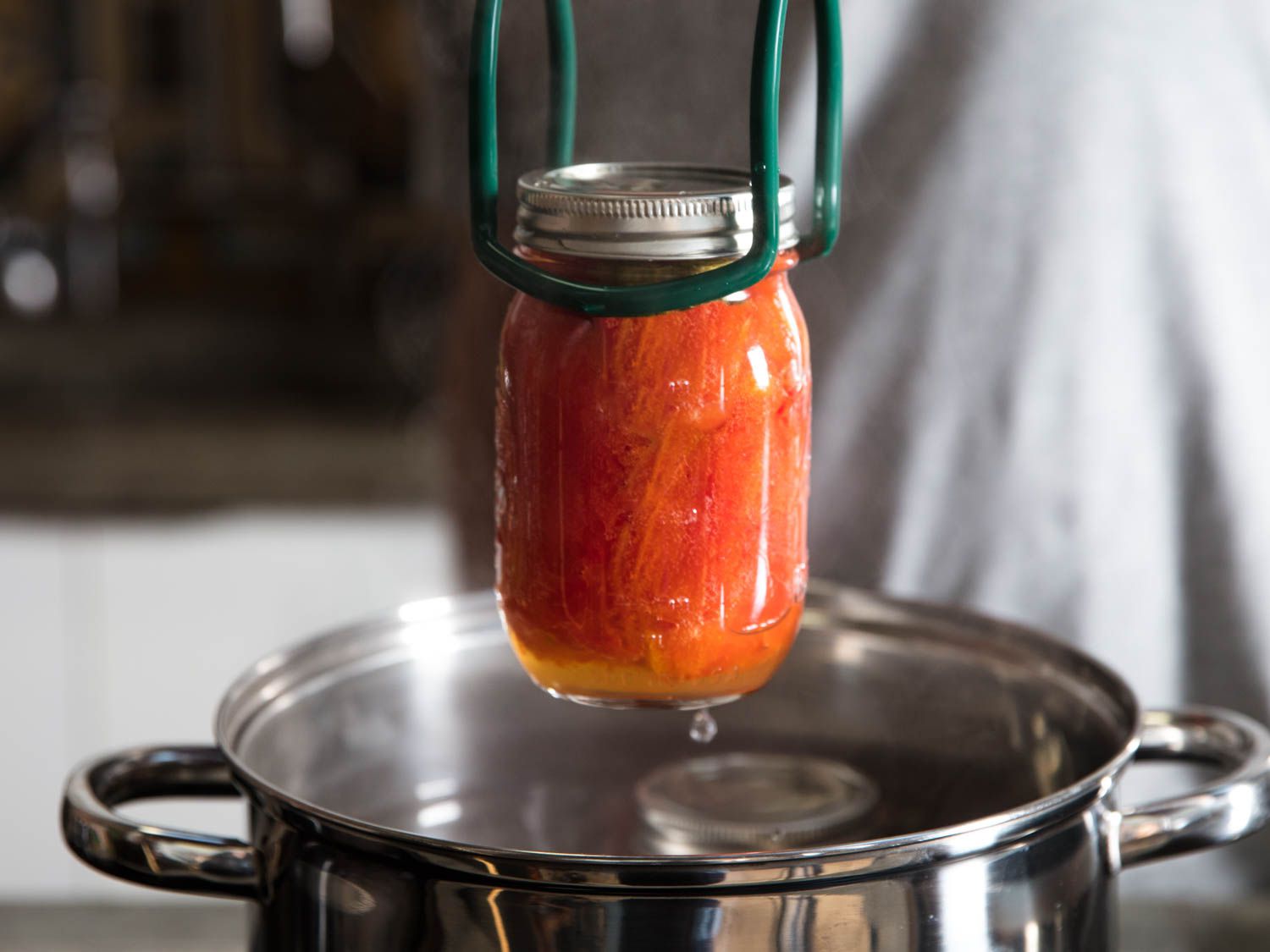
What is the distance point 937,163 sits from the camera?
0.57m

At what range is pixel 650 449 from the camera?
0.32 metres

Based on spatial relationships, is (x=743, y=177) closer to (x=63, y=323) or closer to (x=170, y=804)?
(x=170, y=804)

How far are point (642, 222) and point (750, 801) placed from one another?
0.68ft

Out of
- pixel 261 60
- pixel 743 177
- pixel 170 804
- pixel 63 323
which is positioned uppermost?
pixel 261 60

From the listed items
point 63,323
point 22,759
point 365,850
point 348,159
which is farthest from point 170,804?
point 365,850

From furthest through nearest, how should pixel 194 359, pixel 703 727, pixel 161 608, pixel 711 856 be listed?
pixel 194 359 < pixel 161 608 < pixel 703 727 < pixel 711 856

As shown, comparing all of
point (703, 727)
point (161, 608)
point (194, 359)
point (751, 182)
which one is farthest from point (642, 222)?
point (194, 359)

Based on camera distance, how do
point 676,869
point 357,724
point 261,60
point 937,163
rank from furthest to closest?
1. point 261,60
2. point 937,163
3. point 357,724
4. point 676,869

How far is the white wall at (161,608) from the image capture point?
1300 millimetres

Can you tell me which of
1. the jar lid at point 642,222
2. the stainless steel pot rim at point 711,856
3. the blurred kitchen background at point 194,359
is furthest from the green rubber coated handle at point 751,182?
the blurred kitchen background at point 194,359

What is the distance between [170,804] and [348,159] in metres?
0.71

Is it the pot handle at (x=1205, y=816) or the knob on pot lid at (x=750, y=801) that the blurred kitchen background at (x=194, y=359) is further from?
the pot handle at (x=1205, y=816)

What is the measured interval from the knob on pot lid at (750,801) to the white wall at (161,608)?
84 centimetres

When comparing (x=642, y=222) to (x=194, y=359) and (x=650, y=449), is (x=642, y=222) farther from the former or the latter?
(x=194, y=359)
